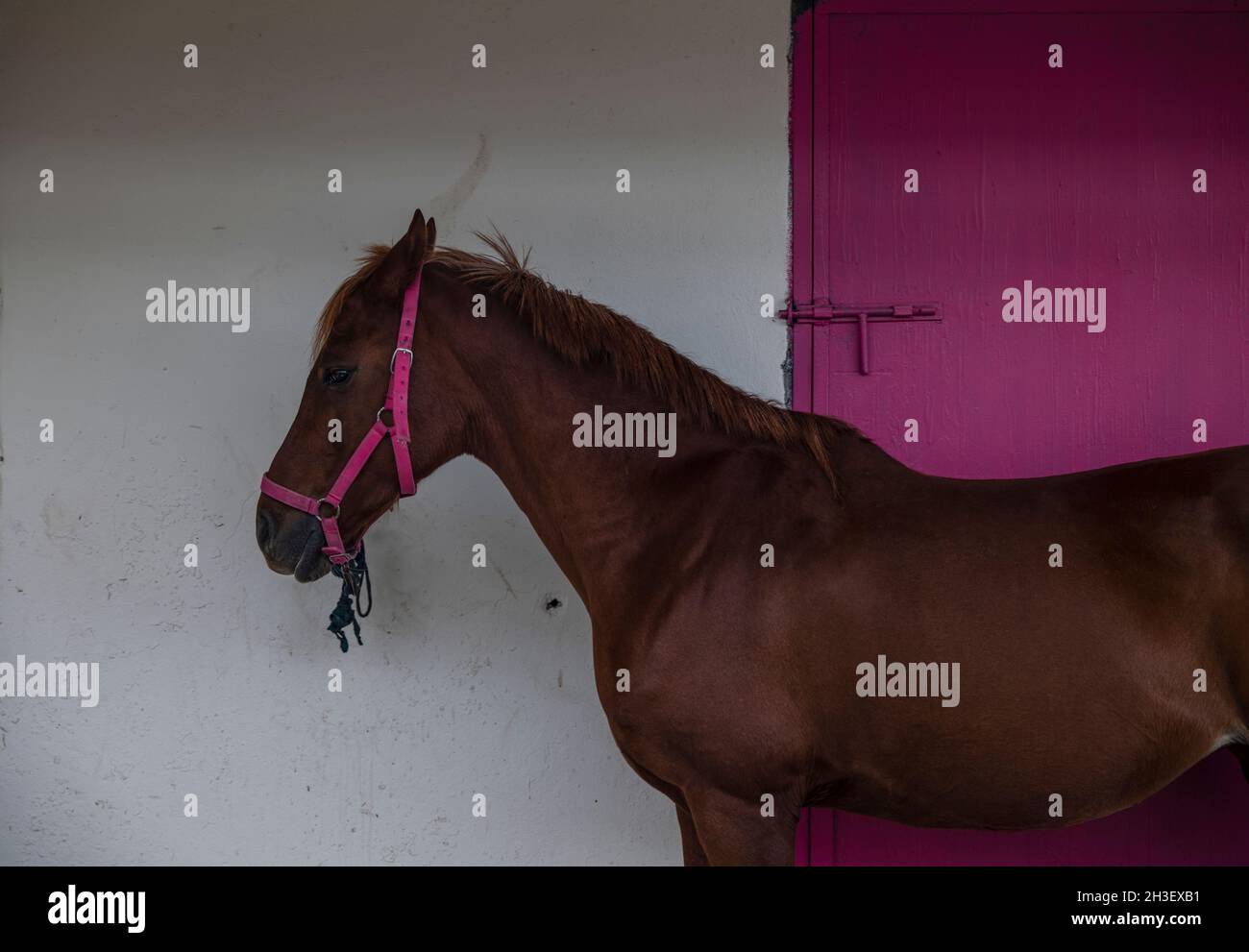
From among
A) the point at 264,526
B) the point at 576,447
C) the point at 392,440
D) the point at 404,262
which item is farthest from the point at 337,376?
the point at 576,447

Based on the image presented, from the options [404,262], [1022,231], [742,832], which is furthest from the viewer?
[1022,231]

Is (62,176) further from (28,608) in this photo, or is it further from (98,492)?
(28,608)

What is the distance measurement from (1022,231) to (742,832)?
2.21m

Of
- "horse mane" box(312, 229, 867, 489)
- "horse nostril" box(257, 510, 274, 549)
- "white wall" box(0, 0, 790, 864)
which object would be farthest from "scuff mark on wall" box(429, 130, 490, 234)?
"horse nostril" box(257, 510, 274, 549)

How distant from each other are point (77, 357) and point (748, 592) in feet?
8.31

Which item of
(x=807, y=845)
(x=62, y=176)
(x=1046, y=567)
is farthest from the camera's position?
(x=62, y=176)

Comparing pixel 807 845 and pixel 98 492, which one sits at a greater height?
pixel 98 492

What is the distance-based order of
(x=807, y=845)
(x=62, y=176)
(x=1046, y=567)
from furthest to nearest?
(x=62, y=176) < (x=807, y=845) < (x=1046, y=567)

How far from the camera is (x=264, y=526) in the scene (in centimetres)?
241

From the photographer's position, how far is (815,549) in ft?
7.42

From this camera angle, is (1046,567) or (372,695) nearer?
(1046,567)

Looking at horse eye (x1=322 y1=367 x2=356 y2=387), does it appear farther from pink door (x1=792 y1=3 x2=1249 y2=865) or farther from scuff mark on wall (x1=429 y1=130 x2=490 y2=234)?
pink door (x1=792 y1=3 x2=1249 y2=865)

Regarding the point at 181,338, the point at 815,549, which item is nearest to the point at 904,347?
the point at 815,549

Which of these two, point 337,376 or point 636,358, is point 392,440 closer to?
point 337,376
